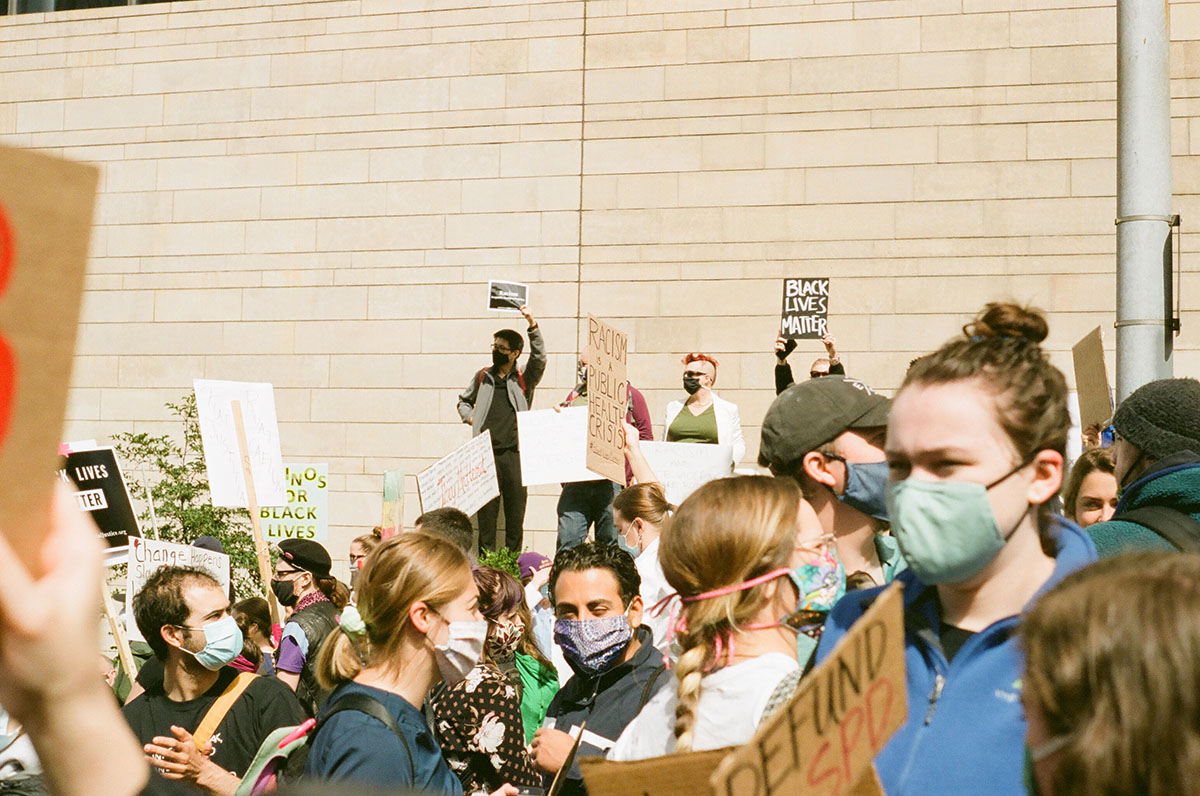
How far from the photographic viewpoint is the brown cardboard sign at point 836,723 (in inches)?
56.4

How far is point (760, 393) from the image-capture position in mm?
12906

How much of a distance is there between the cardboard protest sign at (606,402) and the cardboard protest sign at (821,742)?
223 inches

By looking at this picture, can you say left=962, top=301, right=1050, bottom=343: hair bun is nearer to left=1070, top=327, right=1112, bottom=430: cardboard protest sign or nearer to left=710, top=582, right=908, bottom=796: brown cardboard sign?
left=710, top=582, right=908, bottom=796: brown cardboard sign

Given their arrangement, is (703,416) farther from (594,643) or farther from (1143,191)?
(594,643)

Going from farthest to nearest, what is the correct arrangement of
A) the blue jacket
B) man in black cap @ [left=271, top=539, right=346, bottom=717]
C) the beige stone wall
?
the beige stone wall → man in black cap @ [left=271, top=539, right=346, bottom=717] → the blue jacket

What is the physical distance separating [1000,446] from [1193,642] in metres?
0.94

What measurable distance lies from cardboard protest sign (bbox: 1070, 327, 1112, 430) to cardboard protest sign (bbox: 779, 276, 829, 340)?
3244 mm

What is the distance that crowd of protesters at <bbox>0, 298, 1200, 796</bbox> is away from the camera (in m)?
1.28

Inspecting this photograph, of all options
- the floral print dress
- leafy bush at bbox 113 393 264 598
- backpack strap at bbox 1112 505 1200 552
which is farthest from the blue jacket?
leafy bush at bbox 113 393 264 598

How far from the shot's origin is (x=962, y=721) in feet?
6.66

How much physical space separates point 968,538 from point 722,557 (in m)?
0.60

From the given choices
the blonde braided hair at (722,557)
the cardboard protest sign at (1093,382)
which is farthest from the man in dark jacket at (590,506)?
the blonde braided hair at (722,557)

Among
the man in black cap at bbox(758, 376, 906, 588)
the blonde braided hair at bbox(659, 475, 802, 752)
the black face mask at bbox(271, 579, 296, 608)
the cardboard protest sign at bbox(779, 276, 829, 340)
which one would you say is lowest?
the black face mask at bbox(271, 579, 296, 608)

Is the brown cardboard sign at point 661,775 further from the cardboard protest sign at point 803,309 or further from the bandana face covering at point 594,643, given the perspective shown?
the cardboard protest sign at point 803,309
